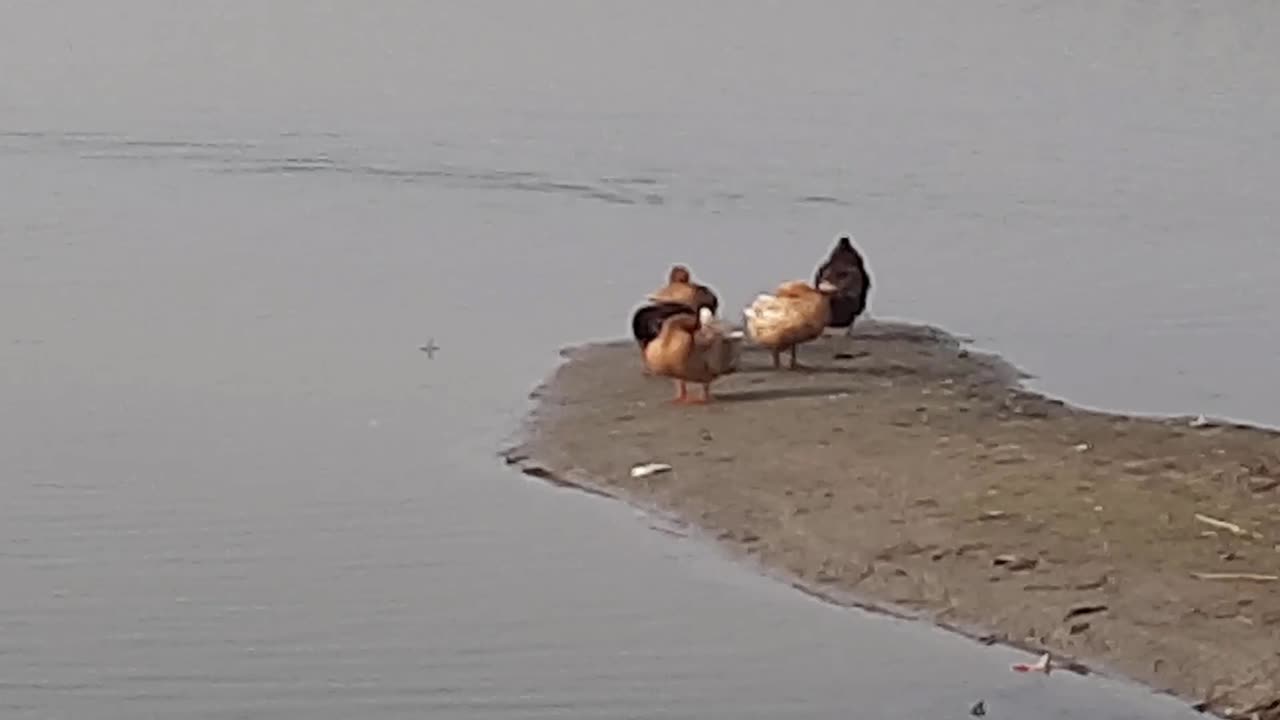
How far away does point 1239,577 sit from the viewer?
9.36 metres

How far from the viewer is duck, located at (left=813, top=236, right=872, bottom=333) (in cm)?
1423

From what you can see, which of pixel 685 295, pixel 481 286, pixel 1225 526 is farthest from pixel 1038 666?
pixel 481 286

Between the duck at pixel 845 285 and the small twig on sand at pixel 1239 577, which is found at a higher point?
the duck at pixel 845 285

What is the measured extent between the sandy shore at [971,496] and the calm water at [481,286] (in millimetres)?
278

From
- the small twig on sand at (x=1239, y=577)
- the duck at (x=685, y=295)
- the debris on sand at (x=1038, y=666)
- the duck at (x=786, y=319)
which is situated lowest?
the debris on sand at (x=1038, y=666)

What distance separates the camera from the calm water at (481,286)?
8.79 metres

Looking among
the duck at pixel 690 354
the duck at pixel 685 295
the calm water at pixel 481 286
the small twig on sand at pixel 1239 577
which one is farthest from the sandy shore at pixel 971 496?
the duck at pixel 685 295

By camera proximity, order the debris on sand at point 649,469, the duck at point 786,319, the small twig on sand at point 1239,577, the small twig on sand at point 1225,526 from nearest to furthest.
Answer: the small twig on sand at point 1239,577 < the small twig on sand at point 1225,526 < the debris on sand at point 649,469 < the duck at point 786,319

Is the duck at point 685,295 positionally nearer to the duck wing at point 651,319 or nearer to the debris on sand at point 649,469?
the duck wing at point 651,319

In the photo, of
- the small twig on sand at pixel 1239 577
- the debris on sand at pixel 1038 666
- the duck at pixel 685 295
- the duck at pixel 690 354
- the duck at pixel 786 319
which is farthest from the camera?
the duck at pixel 685 295

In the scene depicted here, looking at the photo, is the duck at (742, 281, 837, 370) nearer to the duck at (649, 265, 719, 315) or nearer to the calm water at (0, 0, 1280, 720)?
the duck at (649, 265, 719, 315)

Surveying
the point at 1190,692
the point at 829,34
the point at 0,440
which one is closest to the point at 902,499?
the point at 1190,692

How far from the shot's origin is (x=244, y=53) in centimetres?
2975

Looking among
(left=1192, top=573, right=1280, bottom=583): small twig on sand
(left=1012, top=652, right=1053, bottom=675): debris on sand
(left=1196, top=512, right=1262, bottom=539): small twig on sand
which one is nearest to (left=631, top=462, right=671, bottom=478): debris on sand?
(left=1196, top=512, right=1262, bottom=539): small twig on sand
